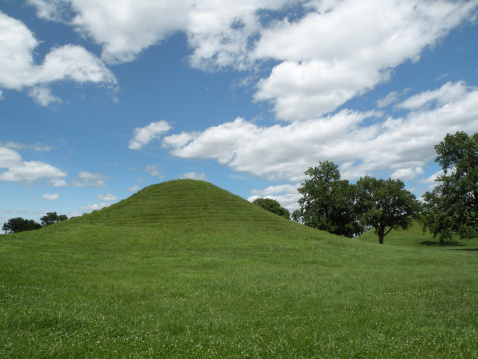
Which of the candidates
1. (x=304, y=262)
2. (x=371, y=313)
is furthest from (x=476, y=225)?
(x=371, y=313)

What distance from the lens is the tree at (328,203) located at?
238 ft

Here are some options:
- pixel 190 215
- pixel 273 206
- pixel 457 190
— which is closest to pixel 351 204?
pixel 457 190

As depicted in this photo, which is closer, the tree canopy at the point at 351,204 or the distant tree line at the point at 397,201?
the distant tree line at the point at 397,201

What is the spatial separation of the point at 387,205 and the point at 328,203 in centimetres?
1266

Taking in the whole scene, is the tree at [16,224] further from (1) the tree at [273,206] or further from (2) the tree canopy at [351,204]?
(2) the tree canopy at [351,204]

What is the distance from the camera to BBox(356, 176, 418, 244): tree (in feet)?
213

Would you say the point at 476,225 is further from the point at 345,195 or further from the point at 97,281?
the point at 97,281

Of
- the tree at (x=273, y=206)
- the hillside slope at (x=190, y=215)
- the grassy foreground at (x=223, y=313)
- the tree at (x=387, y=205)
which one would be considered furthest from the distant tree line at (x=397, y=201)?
the tree at (x=273, y=206)

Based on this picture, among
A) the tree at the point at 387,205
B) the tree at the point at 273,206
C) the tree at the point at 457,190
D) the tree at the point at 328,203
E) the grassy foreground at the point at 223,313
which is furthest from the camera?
the tree at the point at 273,206

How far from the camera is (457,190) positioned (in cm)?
4262

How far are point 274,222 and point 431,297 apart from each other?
38220 mm

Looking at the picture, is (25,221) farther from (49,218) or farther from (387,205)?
(387,205)

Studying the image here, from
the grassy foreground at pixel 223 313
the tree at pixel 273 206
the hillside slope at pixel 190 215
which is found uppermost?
the tree at pixel 273 206

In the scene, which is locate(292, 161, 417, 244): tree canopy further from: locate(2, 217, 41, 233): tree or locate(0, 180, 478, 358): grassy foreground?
locate(2, 217, 41, 233): tree
